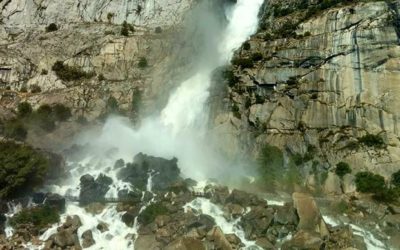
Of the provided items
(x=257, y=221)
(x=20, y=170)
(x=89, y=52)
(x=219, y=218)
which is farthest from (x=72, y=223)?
(x=89, y=52)

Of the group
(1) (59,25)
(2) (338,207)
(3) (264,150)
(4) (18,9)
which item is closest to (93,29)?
(1) (59,25)

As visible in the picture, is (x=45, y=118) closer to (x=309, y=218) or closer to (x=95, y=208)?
(x=95, y=208)

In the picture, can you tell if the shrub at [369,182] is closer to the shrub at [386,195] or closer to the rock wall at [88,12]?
the shrub at [386,195]

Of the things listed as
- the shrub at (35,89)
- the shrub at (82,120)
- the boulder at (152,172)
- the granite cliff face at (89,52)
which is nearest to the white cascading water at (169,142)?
the boulder at (152,172)

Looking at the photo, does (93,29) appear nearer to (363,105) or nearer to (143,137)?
(143,137)

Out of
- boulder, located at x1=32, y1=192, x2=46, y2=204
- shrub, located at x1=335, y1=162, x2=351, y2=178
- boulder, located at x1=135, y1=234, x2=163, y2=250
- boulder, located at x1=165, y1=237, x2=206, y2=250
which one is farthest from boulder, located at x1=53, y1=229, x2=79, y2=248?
shrub, located at x1=335, y1=162, x2=351, y2=178

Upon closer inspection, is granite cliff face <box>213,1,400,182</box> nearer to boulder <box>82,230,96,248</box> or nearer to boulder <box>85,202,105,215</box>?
boulder <box>85,202,105,215</box>
